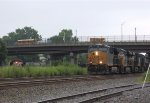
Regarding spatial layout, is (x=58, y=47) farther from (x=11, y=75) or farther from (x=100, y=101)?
(x=100, y=101)

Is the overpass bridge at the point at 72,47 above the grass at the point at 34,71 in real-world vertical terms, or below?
above

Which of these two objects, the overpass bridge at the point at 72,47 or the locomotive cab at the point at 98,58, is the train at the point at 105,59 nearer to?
the locomotive cab at the point at 98,58

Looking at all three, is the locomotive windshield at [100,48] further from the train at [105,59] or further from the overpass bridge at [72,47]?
the overpass bridge at [72,47]

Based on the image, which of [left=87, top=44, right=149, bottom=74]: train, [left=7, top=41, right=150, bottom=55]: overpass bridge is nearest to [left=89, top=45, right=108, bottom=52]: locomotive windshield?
[left=87, top=44, right=149, bottom=74]: train

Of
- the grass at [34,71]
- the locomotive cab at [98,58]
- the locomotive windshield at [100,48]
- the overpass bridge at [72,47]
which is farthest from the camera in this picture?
the overpass bridge at [72,47]

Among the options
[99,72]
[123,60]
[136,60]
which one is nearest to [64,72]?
[99,72]

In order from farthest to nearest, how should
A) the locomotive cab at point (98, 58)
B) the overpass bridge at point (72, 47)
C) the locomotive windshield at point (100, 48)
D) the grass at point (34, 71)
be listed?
the overpass bridge at point (72, 47) → the locomotive windshield at point (100, 48) → the locomotive cab at point (98, 58) → the grass at point (34, 71)

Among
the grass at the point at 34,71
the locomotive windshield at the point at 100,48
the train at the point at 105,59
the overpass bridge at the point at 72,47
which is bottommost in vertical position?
the grass at the point at 34,71

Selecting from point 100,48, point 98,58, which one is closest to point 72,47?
point 100,48

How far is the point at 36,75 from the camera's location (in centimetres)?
3806

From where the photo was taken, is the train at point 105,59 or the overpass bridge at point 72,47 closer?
the train at point 105,59

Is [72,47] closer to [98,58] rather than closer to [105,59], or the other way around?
[98,58]

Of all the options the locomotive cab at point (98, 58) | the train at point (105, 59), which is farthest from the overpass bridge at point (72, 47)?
the locomotive cab at point (98, 58)

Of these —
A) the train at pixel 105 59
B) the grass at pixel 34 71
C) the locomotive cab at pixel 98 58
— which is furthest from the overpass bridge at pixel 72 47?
the locomotive cab at pixel 98 58
